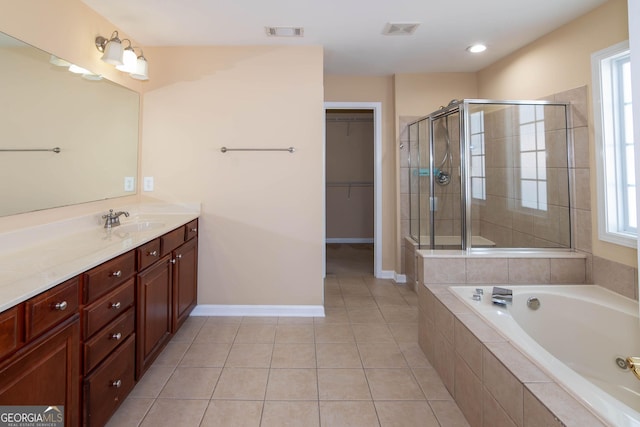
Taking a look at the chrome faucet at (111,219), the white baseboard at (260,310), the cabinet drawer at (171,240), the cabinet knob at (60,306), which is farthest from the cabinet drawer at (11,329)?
the white baseboard at (260,310)

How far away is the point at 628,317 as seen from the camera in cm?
181

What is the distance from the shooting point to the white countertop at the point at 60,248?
1.12m

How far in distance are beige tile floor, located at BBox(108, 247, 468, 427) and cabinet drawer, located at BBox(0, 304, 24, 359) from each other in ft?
2.90

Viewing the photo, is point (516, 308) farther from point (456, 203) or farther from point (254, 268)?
point (254, 268)

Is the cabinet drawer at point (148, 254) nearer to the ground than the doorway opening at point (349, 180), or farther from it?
nearer to the ground

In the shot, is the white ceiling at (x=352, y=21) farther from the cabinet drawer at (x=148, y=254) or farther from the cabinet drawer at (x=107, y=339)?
the cabinet drawer at (x=107, y=339)

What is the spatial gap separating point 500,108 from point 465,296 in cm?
165

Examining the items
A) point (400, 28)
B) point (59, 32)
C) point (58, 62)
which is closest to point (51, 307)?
point (58, 62)

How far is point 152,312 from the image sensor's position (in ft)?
6.46

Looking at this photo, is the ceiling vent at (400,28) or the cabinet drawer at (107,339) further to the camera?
the ceiling vent at (400,28)

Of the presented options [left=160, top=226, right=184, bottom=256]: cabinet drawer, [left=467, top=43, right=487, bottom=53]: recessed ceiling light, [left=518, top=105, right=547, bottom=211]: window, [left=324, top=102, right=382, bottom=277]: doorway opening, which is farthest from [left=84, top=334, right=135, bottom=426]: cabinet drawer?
[left=324, top=102, right=382, bottom=277]: doorway opening

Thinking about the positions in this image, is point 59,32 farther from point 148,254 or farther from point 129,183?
point 148,254

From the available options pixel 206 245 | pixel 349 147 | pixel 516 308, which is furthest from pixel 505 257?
pixel 349 147

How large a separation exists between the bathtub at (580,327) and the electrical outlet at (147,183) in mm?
2528
